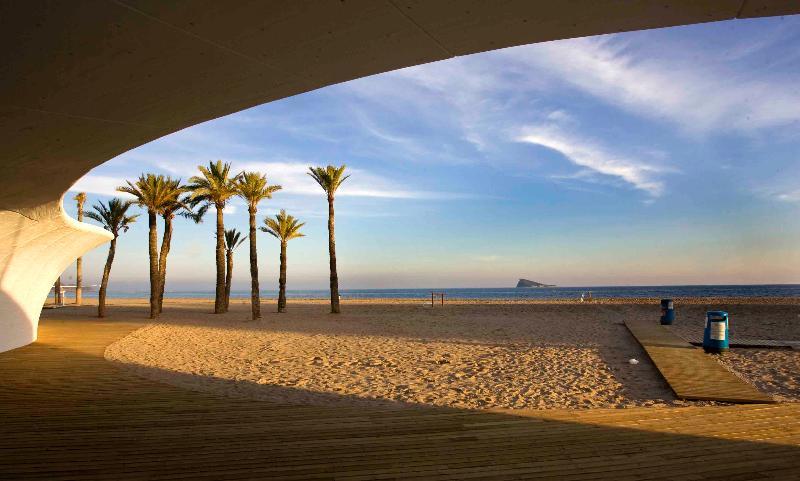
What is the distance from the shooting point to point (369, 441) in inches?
199

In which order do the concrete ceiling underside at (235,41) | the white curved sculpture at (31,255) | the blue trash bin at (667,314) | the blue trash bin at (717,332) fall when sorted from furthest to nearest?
the blue trash bin at (667,314), the blue trash bin at (717,332), the white curved sculpture at (31,255), the concrete ceiling underside at (235,41)

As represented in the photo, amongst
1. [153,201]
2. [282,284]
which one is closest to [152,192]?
[153,201]

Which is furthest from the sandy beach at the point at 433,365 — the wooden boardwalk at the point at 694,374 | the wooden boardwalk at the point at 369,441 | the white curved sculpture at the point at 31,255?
the white curved sculpture at the point at 31,255

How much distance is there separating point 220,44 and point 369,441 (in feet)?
13.6

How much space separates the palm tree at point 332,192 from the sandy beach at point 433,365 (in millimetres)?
10002

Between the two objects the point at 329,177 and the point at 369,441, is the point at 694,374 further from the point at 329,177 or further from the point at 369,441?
the point at 329,177

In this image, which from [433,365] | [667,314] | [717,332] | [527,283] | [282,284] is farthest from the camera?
[527,283]

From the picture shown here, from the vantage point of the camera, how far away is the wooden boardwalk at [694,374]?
7164 mm

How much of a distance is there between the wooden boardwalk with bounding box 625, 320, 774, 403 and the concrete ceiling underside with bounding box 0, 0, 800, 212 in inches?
251

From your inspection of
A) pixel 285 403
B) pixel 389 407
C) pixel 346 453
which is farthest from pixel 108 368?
pixel 346 453

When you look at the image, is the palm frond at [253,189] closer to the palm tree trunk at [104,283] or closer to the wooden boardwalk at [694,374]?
the palm tree trunk at [104,283]

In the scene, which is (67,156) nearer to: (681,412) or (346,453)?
(346,453)

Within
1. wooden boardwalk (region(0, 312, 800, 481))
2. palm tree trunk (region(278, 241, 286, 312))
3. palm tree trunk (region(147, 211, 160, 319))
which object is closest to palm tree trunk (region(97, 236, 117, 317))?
palm tree trunk (region(147, 211, 160, 319))

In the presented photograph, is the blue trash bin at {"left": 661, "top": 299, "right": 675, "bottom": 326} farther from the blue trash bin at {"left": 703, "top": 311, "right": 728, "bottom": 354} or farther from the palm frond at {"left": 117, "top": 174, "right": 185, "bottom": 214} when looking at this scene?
the palm frond at {"left": 117, "top": 174, "right": 185, "bottom": 214}
